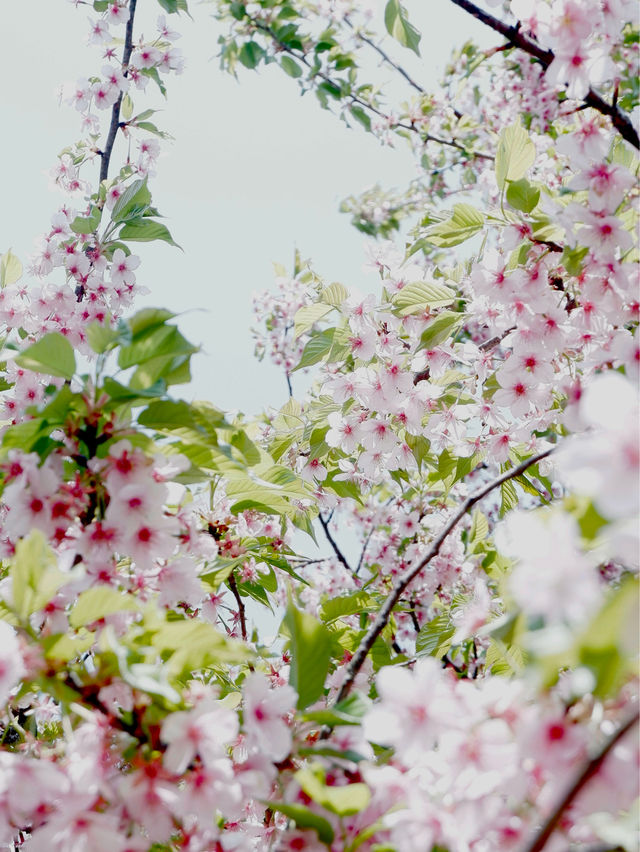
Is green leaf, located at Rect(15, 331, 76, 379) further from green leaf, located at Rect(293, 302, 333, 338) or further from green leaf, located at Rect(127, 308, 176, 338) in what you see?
green leaf, located at Rect(293, 302, 333, 338)

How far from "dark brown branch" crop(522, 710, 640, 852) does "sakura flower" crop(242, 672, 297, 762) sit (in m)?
0.40

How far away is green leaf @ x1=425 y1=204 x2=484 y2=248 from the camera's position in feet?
5.75

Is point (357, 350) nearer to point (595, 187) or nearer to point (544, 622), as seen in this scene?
point (595, 187)

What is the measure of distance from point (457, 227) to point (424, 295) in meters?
0.26

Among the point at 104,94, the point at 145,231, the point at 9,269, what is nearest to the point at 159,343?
the point at 145,231

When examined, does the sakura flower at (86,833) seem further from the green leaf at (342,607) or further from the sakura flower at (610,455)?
the green leaf at (342,607)

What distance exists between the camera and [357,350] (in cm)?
224

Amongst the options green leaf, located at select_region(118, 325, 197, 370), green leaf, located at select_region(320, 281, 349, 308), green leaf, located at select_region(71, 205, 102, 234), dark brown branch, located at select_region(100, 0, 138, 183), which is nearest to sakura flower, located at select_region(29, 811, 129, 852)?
green leaf, located at select_region(118, 325, 197, 370)

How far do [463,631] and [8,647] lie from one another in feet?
2.07

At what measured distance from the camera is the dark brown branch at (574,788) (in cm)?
60

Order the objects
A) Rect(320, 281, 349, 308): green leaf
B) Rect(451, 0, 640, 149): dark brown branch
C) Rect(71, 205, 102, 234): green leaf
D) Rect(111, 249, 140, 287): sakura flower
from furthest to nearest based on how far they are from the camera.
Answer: Rect(111, 249, 140, 287): sakura flower
Rect(71, 205, 102, 234): green leaf
Rect(320, 281, 349, 308): green leaf
Rect(451, 0, 640, 149): dark brown branch

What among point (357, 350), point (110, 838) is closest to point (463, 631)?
point (110, 838)

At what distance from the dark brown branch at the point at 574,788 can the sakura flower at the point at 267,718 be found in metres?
0.40

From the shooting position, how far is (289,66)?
4633mm
